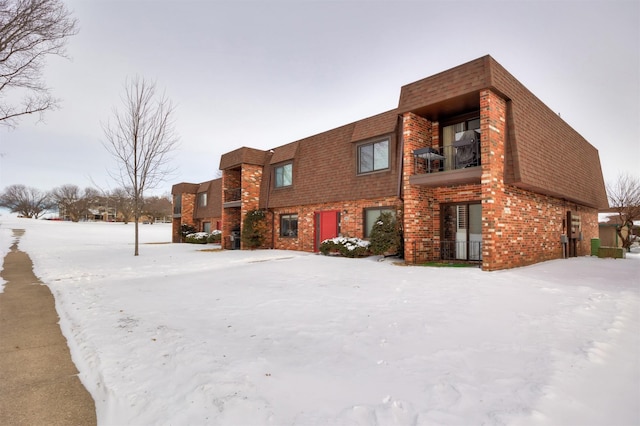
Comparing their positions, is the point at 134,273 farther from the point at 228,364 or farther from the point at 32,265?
the point at 228,364

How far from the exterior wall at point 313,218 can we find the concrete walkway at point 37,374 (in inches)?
432

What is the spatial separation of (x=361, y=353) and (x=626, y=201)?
1188 inches

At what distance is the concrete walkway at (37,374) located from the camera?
8.36 ft

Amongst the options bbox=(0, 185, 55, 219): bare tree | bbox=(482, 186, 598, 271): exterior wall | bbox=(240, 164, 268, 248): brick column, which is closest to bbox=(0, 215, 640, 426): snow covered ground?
bbox=(482, 186, 598, 271): exterior wall

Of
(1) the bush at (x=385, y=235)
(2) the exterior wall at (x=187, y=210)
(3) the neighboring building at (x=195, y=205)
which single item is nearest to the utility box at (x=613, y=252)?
(1) the bush at (x=385, y=235)

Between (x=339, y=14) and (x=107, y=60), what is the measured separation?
40.1 feet

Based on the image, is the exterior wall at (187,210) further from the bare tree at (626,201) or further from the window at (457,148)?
the bare tree at (626,201)

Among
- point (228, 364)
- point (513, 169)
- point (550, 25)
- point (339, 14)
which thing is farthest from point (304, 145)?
point (228, 364)

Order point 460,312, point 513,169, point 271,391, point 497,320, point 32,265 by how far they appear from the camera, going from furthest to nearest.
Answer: point 32,265 < point 513,169 < point 460,312 < point 497,320 < point 271,391

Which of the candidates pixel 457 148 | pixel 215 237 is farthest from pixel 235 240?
pixel 457 148

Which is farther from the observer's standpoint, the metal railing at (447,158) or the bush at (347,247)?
the bush at (347,247)

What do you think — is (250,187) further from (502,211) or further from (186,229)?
(502,211)

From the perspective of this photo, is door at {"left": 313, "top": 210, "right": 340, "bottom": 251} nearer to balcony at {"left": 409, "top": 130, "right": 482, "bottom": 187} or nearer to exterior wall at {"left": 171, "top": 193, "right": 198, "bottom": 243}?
balcony at {"left": 409, "top": 130, "right": 482, "bottom": 187}

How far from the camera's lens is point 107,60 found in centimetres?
1528
